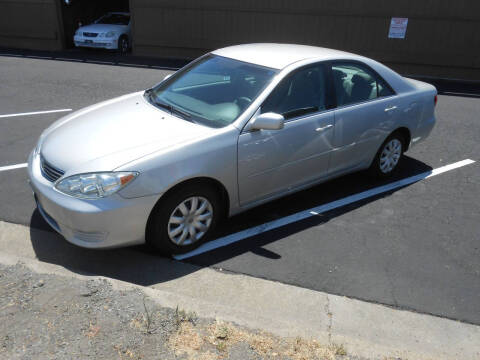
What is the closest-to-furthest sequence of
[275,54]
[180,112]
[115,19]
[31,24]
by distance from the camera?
[180,112] → [275,54] → [31,24] → [115,19]

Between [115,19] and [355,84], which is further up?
[355,84]

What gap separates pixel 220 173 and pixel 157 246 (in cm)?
82

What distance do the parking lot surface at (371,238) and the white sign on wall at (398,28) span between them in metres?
7.31

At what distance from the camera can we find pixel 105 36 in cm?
1530

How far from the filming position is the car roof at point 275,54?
178 inches

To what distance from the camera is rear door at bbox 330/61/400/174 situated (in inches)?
188

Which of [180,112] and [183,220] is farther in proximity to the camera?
[180,112]

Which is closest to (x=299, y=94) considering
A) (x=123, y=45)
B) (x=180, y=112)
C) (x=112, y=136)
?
(x=180, y=112)

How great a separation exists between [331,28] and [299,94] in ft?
33.2

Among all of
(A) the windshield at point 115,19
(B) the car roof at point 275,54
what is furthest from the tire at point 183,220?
(A) the windshield at point 115,19

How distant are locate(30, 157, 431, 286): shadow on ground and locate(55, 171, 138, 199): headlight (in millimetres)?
649

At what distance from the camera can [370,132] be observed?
5102 millimetres

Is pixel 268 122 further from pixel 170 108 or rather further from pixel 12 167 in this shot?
pixel 12 167

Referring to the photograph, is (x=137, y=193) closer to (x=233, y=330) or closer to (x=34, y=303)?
(x=34, y=303)
